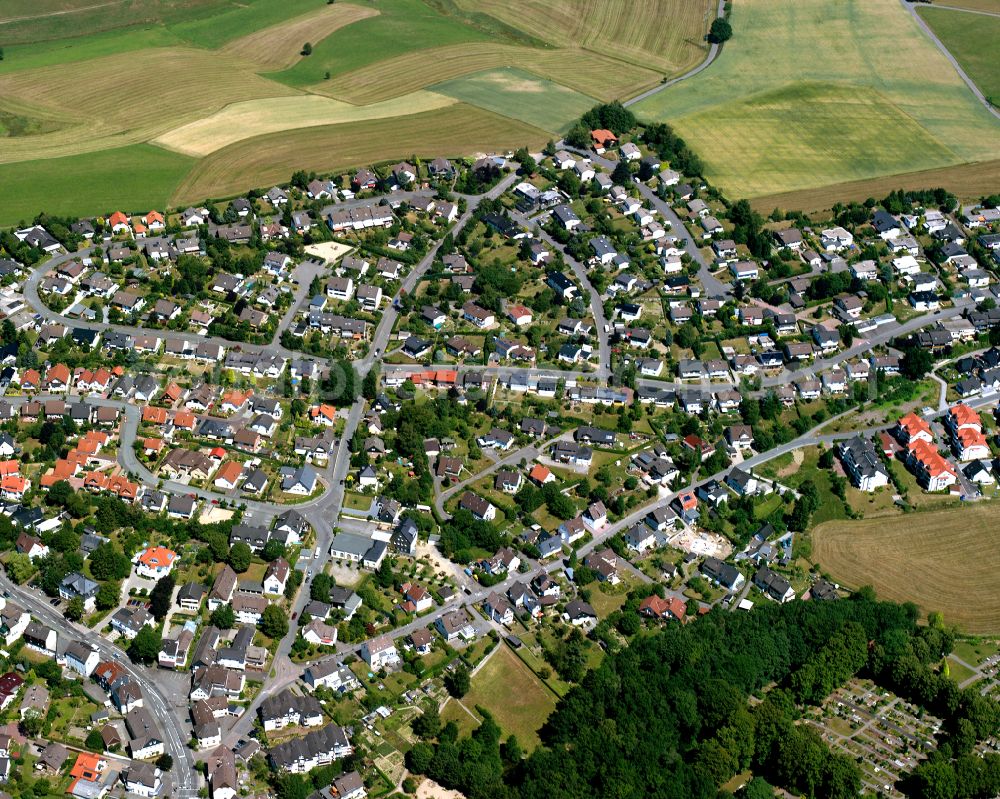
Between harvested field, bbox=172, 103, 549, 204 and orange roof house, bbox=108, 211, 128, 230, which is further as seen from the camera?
harvested field, bbox=172, 103, 549, 204

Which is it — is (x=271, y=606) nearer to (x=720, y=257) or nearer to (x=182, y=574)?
(x=182, y=574)

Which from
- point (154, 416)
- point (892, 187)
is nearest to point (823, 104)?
point (892, 187)

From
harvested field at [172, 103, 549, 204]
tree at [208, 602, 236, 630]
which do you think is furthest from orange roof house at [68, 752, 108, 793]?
harvested field at [172, 103, 549, 204]

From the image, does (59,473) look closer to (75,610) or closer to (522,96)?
(75,610)

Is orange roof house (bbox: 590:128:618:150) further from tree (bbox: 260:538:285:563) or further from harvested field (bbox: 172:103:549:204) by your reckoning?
tree (bbox: 260:538:285:563)

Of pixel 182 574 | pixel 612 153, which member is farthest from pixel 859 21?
pixel 182 574

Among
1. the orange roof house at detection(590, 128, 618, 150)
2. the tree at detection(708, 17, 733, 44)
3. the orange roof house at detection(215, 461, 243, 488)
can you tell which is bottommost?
the orange roof house at detection(215, 461, 243, 488)

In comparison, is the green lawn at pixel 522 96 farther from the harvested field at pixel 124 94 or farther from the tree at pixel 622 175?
the harvested field at pixel 124 94
